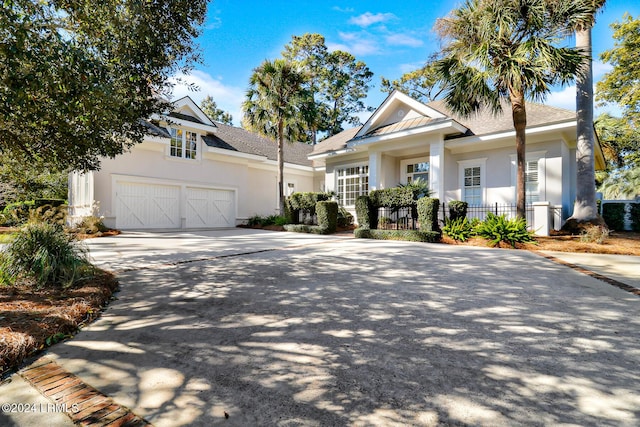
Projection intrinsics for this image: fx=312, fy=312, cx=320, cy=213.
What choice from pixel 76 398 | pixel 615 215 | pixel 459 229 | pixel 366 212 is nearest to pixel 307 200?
pixel 366 212

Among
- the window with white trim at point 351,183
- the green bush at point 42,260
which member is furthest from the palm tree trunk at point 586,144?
the green bush at point 42,260

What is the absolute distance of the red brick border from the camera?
1778 millimetres

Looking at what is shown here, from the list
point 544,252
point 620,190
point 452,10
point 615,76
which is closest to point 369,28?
point 452,10

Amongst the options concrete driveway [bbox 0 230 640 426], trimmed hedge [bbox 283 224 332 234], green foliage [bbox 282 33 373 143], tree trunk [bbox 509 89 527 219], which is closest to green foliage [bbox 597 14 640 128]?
tree trunk [bbox 509 89 527 219]

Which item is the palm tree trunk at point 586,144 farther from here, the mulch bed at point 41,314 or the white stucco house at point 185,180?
the white stucco house at point 185,180

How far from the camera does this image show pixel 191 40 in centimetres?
608

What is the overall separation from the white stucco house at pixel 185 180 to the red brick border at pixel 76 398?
1080 centimetres

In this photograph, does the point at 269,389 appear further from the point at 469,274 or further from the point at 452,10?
the point at 452,10

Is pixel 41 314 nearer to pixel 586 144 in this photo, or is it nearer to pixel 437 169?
pixel 437 169

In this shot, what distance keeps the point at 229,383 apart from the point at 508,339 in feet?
8.09

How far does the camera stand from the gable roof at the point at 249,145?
17061mm

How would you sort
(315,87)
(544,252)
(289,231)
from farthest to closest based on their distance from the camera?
(315,87) < (289,231) < (544,252)

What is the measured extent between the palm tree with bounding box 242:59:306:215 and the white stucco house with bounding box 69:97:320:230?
89.5 inches

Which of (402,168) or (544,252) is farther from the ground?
(402,168)
